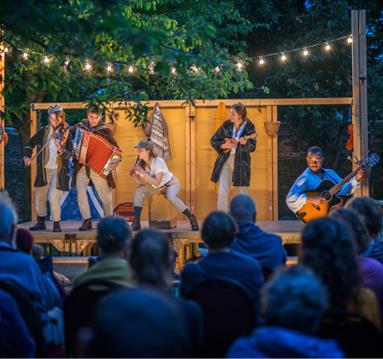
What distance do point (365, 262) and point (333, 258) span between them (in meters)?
0.78

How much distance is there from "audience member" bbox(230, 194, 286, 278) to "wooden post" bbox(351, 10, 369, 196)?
251 inches

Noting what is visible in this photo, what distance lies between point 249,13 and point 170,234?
35.4ft

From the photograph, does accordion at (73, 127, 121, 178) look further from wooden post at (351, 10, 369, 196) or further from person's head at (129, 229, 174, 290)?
person's head at (129, 229, 174, 290)

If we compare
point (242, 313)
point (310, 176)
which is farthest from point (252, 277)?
point (310, 176)

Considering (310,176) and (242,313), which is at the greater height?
(310,176)

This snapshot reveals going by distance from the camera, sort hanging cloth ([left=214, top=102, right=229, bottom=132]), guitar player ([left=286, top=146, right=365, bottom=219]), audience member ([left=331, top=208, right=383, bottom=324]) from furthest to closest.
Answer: hanging cloth ([left=214, top=102, right=229, bottom=132]) → guitar player ([left=286, top=146, right=365, bottom=219]) → audience member ([left=331, top=208, right=383, bottom=324])

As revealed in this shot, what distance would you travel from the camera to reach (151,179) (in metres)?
12.0

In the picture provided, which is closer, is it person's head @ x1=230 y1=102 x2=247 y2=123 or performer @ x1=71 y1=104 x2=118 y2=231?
performer @ x1=71 y1=104 x2=118 y2=231

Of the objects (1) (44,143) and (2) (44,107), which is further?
(2) (44,107)

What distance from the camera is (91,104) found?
332 inches

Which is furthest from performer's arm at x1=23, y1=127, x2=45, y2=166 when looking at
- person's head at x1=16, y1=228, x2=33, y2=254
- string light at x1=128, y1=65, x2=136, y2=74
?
person's head at x1=16, y1=228, x2=33, y2=254

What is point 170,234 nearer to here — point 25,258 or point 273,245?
point 273,245

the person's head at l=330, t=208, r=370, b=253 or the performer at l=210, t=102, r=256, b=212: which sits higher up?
the performer at l=210, t=102, r=256, b=212

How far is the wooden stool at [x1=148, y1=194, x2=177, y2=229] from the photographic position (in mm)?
12766
